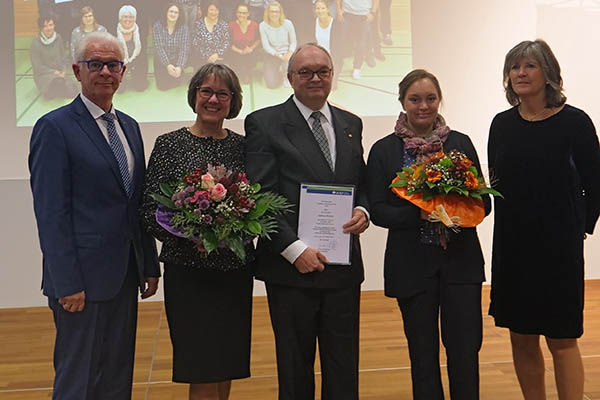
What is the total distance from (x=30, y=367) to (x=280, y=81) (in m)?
3.48

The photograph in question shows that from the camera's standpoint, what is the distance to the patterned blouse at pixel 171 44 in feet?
19.7

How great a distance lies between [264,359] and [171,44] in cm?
333

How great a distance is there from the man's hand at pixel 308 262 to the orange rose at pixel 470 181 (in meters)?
0.69

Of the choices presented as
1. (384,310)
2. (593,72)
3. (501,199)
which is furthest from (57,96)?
(593,72)

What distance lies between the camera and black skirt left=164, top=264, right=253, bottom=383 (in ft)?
8.33

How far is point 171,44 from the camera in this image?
6027 millimetres

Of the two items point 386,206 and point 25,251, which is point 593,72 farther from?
point 25,251

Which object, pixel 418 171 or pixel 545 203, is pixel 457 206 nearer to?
pixel 418 171

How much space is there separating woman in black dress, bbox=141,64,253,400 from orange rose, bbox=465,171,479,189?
3.09 feet

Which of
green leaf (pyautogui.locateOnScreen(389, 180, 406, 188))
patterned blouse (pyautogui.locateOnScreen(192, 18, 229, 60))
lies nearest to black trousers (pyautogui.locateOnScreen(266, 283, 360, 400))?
green leaf (pyautogui.locateOnScreen(389, 180, 406, 188))

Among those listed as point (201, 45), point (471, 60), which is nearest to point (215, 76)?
point (201, 45)

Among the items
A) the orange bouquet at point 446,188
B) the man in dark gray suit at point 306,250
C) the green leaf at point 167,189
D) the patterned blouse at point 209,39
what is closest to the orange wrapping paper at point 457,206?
the orange bouquet at point 446,188

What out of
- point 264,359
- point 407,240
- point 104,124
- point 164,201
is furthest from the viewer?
point 264,359

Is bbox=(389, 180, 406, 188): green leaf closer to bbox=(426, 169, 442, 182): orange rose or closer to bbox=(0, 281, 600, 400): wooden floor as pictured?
bbox=(426, 169, 442, 182): orange rose
